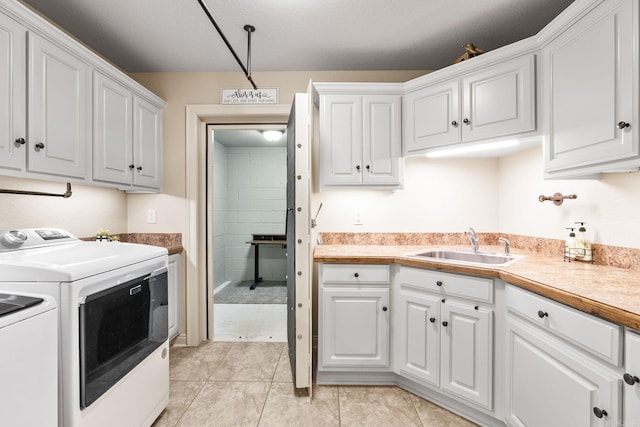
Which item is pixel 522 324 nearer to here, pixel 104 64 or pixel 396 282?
pixel 396 282

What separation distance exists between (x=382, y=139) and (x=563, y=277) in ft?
4.67

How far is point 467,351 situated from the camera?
1668 mm

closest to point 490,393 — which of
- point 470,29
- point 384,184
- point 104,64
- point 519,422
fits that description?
point 519,422

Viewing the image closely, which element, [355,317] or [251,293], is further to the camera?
[251,293]

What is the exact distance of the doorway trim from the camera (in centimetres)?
259

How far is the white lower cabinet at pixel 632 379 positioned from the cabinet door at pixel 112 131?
2688 mm

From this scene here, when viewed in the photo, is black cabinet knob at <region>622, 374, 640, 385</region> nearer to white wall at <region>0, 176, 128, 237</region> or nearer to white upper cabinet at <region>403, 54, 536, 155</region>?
white upper cabinet at <region>403, 54, 536, 155</region>

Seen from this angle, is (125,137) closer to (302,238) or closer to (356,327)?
(302,238)

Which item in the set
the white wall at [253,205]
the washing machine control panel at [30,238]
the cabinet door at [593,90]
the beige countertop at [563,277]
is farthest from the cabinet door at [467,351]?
the white wall at [253,205]

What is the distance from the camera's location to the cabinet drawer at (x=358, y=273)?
6.48ft

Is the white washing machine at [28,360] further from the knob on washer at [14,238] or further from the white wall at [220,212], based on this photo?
the white wall at [220,212]

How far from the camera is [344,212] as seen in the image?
2.57 m

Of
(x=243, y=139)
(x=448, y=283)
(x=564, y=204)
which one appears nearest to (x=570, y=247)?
(x=564, y=204)

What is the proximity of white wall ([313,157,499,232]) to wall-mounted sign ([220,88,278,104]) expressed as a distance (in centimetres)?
96
